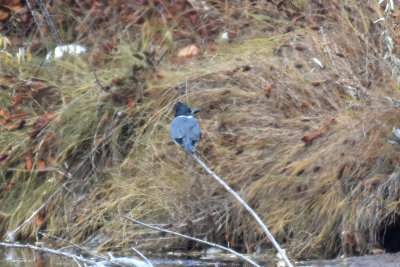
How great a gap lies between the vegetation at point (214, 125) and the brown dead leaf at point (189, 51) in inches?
1.0

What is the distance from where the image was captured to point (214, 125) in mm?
5273

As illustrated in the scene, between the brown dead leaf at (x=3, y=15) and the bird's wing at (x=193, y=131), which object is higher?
the brown dead leaf at (x=3, y=15)

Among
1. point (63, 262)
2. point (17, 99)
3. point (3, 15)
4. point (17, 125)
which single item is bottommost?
point (63, 262)

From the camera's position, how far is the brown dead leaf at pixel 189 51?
5.87 m

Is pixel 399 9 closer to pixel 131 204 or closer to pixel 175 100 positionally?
pixel 175 100

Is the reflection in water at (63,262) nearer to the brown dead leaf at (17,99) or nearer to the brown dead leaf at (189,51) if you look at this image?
the brown dead leaf at (17,99)

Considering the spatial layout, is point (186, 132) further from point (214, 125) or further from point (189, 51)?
point (189, 51)

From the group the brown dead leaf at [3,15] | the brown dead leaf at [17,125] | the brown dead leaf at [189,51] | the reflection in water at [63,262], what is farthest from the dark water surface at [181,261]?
the brown dead leaf at [3,15]

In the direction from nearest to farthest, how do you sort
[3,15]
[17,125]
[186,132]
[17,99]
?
[186,132] → [17,125] → [17,99] → [3,15]

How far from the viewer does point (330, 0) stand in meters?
5.63

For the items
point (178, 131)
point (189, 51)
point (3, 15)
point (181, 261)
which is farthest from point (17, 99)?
point (178, 131)

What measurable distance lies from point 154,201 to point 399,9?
1.98 metres

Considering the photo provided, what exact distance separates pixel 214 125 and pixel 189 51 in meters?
0.84

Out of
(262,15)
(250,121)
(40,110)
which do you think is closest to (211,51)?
(262,15)
